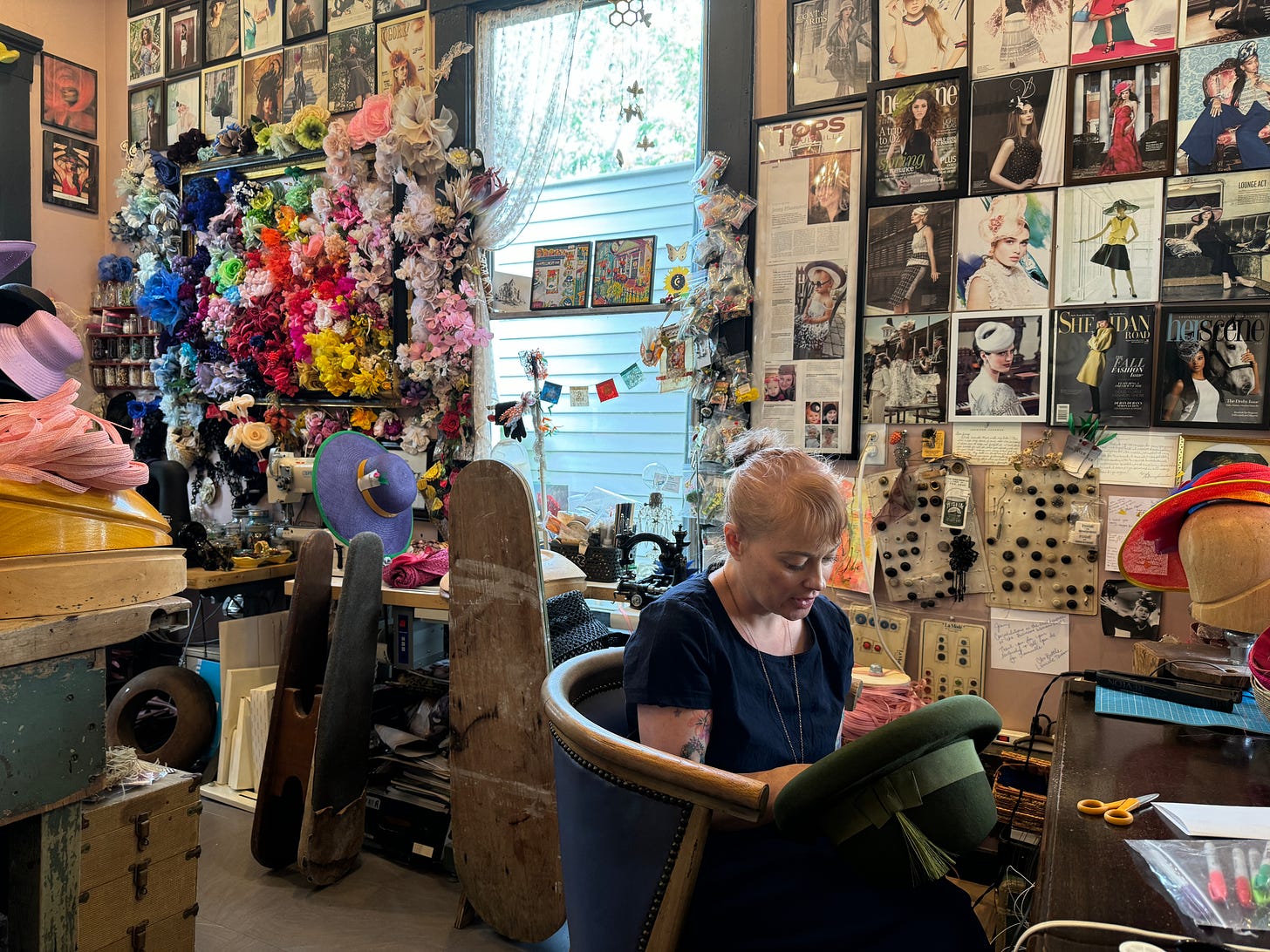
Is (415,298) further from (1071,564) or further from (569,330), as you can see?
(1071,564)

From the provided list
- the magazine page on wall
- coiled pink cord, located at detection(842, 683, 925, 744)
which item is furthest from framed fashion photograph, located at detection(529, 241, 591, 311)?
coiled pink cord, located at detection(842, 683, 925, 744)

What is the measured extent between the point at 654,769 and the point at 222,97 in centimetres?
482

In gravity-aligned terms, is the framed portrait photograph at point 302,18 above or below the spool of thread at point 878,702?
above

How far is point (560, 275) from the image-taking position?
3.79 metres

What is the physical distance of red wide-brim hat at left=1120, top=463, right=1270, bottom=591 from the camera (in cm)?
146

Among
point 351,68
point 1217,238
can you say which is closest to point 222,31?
point 351,68

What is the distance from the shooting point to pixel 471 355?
3818 mm

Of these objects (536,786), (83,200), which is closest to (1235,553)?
(536,786)

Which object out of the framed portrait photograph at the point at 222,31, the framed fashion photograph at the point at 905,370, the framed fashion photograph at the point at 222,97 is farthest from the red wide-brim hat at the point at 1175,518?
the framed portrait photograph at the point at 222,31

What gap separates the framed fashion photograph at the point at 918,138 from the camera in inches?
112

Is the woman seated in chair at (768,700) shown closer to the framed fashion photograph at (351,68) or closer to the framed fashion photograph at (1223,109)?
the framed fashion photograph at (1223,109)

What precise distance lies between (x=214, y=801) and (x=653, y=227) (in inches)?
115

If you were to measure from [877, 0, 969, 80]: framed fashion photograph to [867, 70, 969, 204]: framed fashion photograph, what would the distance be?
45 mm

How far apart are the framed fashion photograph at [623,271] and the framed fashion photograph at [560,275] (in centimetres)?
6
